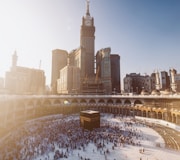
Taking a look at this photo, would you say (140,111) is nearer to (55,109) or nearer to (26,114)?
(55,109)

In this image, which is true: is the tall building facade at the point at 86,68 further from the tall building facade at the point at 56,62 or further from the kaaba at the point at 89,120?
the kaaba at the point at 89,120

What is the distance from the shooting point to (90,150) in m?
24.0

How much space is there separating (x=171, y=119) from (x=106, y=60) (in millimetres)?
88862

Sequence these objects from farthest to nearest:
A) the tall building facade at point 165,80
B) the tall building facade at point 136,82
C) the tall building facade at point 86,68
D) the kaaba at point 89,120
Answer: the tall building facade at point 136,82, the tall building facade at point 165,80, the tall building facade at point 86,68, the kaaba at point 89,120

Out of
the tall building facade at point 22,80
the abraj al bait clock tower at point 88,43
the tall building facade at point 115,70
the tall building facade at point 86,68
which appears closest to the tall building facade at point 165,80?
the tall building facade at point 86,68

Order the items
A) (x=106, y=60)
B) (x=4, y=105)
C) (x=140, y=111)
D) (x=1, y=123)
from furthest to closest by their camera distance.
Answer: (x=106, y=60)
(x=140, y=111)
(x=4, y=105)
(x=1, y=123)

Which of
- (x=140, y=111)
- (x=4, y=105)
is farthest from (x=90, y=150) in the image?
(x=140, y=111)

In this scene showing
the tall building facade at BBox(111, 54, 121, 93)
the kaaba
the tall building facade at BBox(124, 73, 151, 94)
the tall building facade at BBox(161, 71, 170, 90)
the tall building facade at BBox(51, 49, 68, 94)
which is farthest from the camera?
the tall building facade at BBox(111, 54, 121, 93)

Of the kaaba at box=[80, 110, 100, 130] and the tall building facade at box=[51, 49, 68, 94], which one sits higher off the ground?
the tall building facade at box=[51, 49, 68, 94]

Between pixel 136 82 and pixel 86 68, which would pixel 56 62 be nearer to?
pixel 86 68

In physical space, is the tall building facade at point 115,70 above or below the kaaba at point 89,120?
above

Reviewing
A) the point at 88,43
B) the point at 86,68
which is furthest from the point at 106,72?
the point at 88,43

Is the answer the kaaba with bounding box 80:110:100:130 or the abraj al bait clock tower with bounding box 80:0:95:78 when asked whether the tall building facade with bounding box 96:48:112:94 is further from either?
the kaaba with bounding box 80:110:100:130

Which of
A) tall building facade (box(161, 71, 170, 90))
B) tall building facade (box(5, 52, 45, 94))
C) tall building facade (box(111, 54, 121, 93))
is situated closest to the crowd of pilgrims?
tall building facade (box(5, 52, 45, 94))
